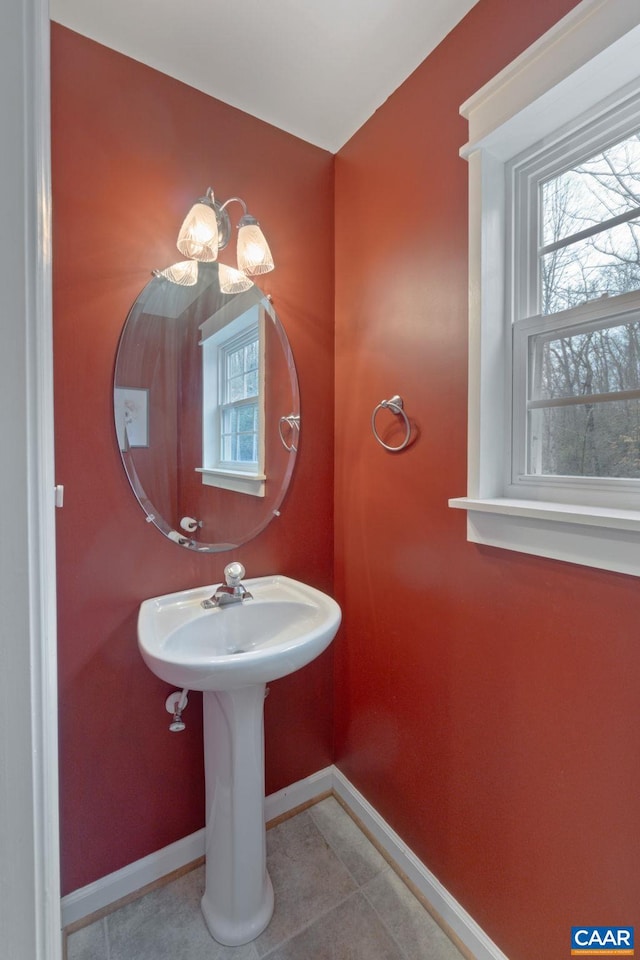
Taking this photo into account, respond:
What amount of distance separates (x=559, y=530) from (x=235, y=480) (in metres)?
0.96

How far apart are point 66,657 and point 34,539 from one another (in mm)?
971

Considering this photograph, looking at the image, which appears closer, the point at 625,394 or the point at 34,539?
the point at 34,539

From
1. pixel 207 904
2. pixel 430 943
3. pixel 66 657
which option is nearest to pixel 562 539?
pixel 430 943

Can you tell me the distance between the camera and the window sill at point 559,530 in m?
0.79

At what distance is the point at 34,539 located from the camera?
1.30ft

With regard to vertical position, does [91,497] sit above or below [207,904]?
above

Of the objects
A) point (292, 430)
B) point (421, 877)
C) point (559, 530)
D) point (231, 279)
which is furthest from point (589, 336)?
point (421, 877)

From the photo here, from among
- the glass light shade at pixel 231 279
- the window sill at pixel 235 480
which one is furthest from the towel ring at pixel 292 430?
the glass light shade at pixel 231 279

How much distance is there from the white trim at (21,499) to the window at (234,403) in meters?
0.94

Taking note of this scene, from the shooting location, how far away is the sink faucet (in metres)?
1.25

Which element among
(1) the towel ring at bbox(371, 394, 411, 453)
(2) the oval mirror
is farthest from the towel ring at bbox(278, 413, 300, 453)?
(1) the towel ring at bbox(371, 394, 411, 453)

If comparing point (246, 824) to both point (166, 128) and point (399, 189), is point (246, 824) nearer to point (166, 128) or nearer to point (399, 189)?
point (399, 189)

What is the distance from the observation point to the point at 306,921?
1184 mm

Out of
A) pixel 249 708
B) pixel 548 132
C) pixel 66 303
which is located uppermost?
pixel 548 132
